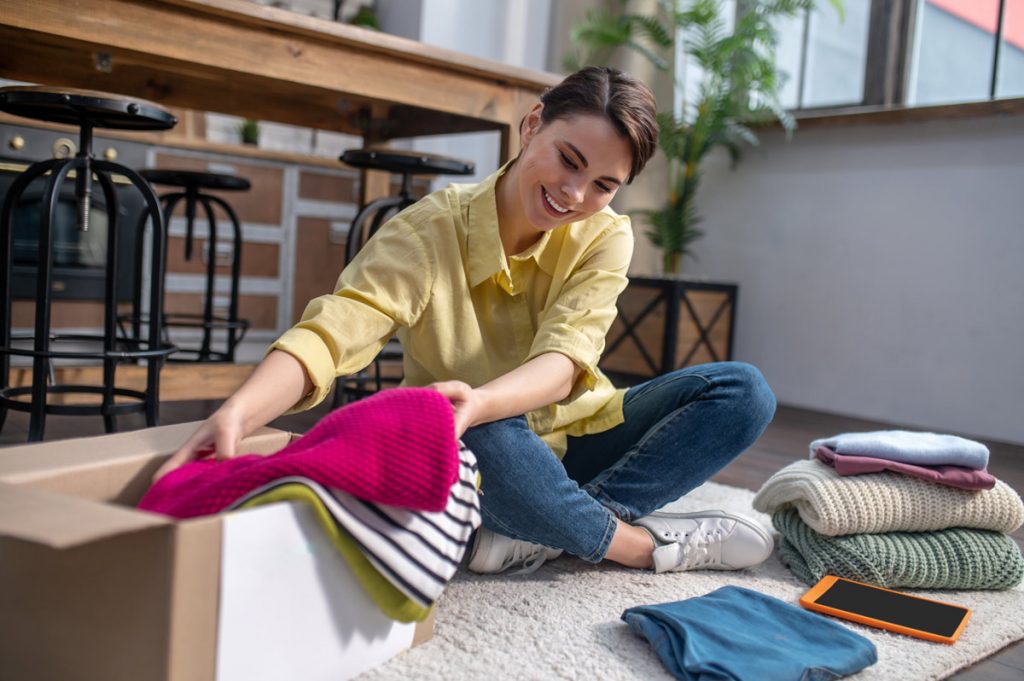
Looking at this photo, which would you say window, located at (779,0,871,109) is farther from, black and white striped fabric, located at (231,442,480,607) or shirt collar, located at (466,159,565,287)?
black and white striped fabric, located at (231,442,480,607)

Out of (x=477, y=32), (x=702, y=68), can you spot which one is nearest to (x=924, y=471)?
(x=702, y=68)

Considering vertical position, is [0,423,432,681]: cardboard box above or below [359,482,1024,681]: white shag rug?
above

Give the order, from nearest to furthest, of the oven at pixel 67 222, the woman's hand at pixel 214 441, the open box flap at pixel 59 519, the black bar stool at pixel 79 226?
1. the open box flap at pixel 59 519
2. the woman's hand at pixel 214 441
3. the black bar stool at pixel 79 226
4. the oven at pixel 67 222

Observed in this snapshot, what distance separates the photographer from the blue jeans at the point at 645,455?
4.24 feet

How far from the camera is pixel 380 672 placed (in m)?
1.00

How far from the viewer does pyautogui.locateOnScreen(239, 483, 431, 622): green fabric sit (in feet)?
2.80

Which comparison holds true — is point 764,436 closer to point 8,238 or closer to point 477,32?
point 8,238

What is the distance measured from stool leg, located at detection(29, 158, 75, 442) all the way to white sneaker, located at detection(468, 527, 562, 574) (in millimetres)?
901

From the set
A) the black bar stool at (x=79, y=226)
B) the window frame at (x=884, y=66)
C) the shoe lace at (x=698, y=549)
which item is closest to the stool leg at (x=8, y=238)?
the black bar stool at (x=79, y=226)

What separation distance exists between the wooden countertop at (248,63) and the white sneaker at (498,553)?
3.54ft

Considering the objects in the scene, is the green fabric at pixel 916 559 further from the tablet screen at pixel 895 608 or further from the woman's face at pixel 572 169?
the woman's face at pixel 572 169

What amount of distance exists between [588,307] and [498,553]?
378mm

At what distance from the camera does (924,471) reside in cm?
148

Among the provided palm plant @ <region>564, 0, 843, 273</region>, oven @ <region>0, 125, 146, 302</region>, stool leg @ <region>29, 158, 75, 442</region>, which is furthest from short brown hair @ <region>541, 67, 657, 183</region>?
palm plant @ <region>564, 0, 843, 273</region>
